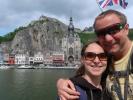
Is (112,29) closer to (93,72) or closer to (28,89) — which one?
(93,72)

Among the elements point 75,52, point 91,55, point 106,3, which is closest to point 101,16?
point 91,55

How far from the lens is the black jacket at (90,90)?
3.47 metres

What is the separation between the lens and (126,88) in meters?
3.43

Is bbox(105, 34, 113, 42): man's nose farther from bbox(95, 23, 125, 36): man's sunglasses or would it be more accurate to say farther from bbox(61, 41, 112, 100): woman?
bbox(61, 41, 112, 100): woman

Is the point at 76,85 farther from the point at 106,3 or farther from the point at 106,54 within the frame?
the point at 106,3

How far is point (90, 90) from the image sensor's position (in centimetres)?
349

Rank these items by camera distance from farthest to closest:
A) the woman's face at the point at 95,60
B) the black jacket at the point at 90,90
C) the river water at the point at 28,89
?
the river water at the point at 28,89 → the woman's face at the point at 95,60 → the black jacket at the point at 90,90

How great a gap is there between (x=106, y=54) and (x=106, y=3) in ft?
18.4

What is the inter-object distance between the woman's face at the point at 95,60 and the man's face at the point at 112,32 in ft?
0.32

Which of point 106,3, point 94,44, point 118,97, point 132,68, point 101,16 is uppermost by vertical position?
point 106,3

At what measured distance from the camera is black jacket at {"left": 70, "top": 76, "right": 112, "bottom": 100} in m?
3.47

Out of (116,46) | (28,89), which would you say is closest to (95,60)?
(116,46)

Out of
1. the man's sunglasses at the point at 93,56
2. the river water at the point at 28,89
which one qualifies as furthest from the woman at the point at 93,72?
the river water at the point at 28,89

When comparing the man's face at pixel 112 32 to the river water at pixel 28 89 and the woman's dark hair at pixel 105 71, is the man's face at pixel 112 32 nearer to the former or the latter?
the woman's dark hair at pixel 105 71
